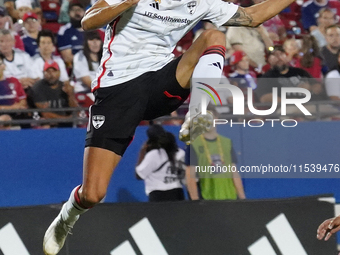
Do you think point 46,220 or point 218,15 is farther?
point 46,220

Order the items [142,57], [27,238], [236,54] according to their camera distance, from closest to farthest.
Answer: [142,57] → [27,238] → [236,54]

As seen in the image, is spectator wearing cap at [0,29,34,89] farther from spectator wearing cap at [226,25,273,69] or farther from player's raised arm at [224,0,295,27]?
player's raised arm at [224,0,295,27]

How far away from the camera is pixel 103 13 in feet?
14.4

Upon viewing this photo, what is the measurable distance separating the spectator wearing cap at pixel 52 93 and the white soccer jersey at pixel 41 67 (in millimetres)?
235

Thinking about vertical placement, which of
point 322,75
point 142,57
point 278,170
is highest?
point 142,57

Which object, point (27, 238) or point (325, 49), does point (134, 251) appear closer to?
point (27, 238)

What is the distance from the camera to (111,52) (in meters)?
4.84

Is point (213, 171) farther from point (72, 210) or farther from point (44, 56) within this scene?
point (44, 56)

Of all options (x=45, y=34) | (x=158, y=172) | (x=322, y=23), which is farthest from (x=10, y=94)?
(x=322, y=23)

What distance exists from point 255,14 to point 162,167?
→ 97.5 inches

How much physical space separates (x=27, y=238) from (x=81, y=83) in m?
2.49

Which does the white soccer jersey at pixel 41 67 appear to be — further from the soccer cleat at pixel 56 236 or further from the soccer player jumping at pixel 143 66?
the soccer player jumping at pixel 143 66

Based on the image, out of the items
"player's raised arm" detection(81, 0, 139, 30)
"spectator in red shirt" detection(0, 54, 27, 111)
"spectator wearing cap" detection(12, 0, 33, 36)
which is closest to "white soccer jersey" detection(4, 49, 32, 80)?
"spectator in red shirt" detection(0, 54, 27, 111)

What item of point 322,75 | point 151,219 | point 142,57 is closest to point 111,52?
point 142,57
